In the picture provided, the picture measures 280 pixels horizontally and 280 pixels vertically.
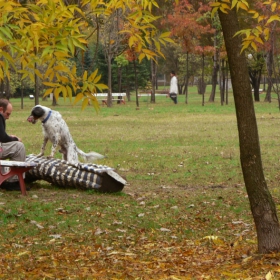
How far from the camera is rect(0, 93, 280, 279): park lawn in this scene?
6094mm

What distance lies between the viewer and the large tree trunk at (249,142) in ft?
20.0

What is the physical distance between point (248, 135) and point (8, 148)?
5248 mm

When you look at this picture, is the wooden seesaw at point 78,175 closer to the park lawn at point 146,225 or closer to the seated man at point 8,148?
the park lawn at point 146,225

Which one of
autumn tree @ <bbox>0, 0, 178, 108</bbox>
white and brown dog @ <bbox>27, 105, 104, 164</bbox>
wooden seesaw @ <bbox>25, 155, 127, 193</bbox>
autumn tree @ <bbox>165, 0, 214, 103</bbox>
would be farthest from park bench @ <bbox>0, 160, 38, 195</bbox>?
autumn tree @ <bbox>165, 0, 214, 103</bbox>

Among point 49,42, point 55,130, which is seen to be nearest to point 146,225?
point 49,42

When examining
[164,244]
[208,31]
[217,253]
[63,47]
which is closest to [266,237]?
[217,253]

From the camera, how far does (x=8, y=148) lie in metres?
10.6

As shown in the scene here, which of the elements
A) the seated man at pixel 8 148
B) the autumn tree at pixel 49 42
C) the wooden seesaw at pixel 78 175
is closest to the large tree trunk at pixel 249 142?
the autumn tree at pixel 49 42

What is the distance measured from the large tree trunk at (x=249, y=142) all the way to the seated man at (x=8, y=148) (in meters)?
5.13

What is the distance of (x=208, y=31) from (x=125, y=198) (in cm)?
3522

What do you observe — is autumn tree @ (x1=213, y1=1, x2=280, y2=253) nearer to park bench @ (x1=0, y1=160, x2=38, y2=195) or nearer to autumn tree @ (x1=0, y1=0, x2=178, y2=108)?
autumn tree @ (x1=0, y1=0, x2=178, y2=108)

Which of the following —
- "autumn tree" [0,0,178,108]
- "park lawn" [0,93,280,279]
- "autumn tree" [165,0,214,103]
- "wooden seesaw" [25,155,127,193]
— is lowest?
"park lawn" [0,93,280,279]

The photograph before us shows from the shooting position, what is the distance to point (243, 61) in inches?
240

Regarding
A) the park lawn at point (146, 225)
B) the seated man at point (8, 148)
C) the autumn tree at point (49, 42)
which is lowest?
the park lawn at point (146, 225)
